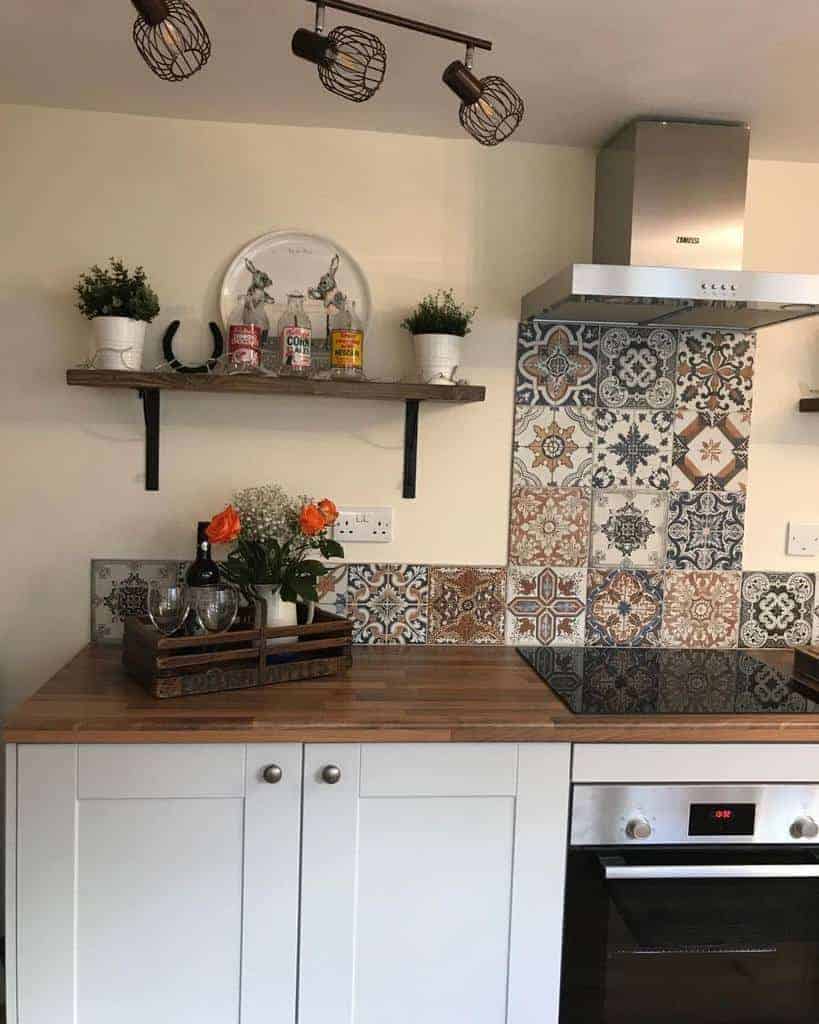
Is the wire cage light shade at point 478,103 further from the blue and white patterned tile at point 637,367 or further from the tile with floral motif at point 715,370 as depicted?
the tile with floral motif at point 715,370

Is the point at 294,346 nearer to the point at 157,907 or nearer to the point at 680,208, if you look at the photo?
the point at 680,208

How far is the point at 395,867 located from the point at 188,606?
70 centimetres

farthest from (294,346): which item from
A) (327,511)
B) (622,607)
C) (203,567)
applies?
(622,607)

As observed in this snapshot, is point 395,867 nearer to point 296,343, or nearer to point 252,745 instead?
point 252,745

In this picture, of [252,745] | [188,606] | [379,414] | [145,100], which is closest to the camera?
[252,745]

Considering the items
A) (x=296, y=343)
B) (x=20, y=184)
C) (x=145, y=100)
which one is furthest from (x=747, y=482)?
(x=20, y=184)

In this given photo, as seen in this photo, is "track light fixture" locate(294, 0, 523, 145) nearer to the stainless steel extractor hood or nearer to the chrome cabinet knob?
the stainless steel extractor hood

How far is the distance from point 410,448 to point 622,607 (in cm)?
73

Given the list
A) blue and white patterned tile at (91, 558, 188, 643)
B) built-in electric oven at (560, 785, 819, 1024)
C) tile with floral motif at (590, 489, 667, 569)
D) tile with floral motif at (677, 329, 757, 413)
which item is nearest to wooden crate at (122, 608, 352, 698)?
blue and white patterned tile at (91, 558, 188, 643)

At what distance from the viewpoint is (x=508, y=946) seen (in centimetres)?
176

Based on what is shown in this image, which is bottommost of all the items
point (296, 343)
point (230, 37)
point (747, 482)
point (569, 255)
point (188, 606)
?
point (188, 606)

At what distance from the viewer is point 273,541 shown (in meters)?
2.03

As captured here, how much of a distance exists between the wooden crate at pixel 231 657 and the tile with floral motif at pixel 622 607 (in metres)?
0.73

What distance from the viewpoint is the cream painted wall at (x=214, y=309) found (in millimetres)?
2188
